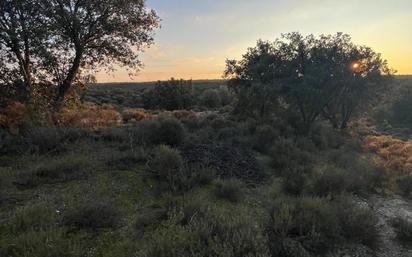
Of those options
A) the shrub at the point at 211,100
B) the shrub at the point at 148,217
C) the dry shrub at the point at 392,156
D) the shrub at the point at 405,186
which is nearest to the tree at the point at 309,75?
the dry shrub at the point at 392,156

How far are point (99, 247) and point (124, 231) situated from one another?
0.73 metres

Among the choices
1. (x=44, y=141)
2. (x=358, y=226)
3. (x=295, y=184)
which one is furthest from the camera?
(x=44, y=141)

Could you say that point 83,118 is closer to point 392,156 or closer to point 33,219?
point 33,219

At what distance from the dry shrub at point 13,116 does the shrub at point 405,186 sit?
1394 cm

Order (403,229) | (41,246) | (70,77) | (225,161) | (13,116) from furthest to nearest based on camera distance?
(70,77), (13,116), (225,161), (403,229), (41,246)

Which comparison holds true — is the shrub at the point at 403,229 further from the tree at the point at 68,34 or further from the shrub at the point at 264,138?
the tree at the point at 68,34

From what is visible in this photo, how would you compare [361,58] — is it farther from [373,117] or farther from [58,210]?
[373,117]

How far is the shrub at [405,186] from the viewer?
12.1 meters

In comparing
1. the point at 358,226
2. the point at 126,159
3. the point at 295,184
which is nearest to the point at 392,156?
the point at 295,184

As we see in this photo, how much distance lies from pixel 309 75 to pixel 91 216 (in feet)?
57.2

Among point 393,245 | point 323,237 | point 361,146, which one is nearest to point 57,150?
point 323,237

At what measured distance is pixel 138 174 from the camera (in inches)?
404

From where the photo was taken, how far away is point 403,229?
8.20 metres

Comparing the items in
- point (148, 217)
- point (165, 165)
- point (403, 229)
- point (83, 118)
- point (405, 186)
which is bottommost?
point (405, 186)
